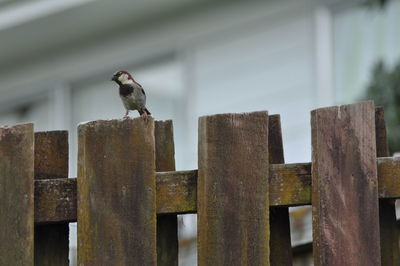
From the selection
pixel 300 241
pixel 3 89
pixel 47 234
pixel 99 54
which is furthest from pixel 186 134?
pixel 47 234

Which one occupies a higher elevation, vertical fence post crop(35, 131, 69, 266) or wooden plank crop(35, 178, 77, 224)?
vertical fence post crop(35, 131, 69, 266)

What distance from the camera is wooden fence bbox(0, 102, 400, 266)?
8.30 feet

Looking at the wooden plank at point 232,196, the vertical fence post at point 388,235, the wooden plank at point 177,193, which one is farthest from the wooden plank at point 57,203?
the vertical fence post at point 388,235

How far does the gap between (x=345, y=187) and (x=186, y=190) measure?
38 centimetres

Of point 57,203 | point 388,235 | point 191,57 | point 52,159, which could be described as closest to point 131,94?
point 52,159

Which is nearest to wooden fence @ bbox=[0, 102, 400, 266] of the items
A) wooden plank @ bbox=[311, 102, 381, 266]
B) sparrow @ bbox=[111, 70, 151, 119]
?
wooden plank @ bbox=[311, 102, 381, 266]

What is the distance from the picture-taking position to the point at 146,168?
2.59m

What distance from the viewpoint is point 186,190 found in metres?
2.59

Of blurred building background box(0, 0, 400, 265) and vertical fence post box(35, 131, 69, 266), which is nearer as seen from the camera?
vertical fence post box(35, 131, 69, 266)

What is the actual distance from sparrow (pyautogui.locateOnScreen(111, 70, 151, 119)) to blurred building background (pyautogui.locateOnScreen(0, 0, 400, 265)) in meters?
4.44

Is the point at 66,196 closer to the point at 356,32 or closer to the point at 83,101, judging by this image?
the point at 356,32

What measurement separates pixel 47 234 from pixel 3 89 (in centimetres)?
933

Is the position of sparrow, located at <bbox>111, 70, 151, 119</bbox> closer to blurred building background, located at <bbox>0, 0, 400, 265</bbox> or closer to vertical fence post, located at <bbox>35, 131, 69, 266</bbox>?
vertical fence post, located at <bbox>35, 131, 69, 266</bbox>

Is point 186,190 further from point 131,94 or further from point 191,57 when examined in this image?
point 191,57
